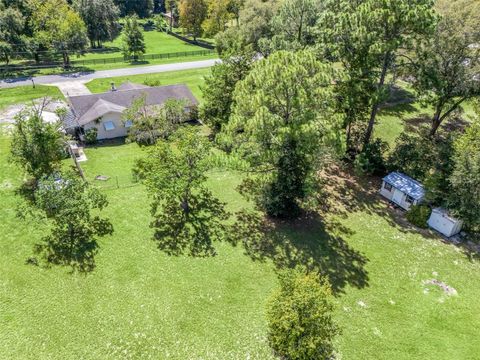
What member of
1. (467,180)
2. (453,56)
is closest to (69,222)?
(467,180)

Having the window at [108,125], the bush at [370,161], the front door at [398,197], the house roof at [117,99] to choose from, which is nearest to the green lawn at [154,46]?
the house roof at [117,99]

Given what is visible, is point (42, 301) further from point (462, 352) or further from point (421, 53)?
point (421, 53)

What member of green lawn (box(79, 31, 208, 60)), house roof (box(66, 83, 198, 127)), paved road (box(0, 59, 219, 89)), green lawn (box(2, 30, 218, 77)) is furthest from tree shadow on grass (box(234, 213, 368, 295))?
green lawn (box(79, 31, 208, 60))

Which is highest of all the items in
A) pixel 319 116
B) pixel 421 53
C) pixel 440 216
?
pixel 421 53

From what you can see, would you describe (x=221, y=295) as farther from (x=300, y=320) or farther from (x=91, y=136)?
(x=91, y=136)

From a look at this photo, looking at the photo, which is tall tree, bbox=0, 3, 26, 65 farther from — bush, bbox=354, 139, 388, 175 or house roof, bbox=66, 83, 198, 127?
bush, bbox=354, 139, 388, 175

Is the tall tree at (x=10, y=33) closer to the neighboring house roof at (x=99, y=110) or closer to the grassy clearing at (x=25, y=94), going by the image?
the grassy clearing at (x=25, y=94)

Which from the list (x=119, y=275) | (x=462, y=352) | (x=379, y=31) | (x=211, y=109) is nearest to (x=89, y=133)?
(x=211, y=109)
